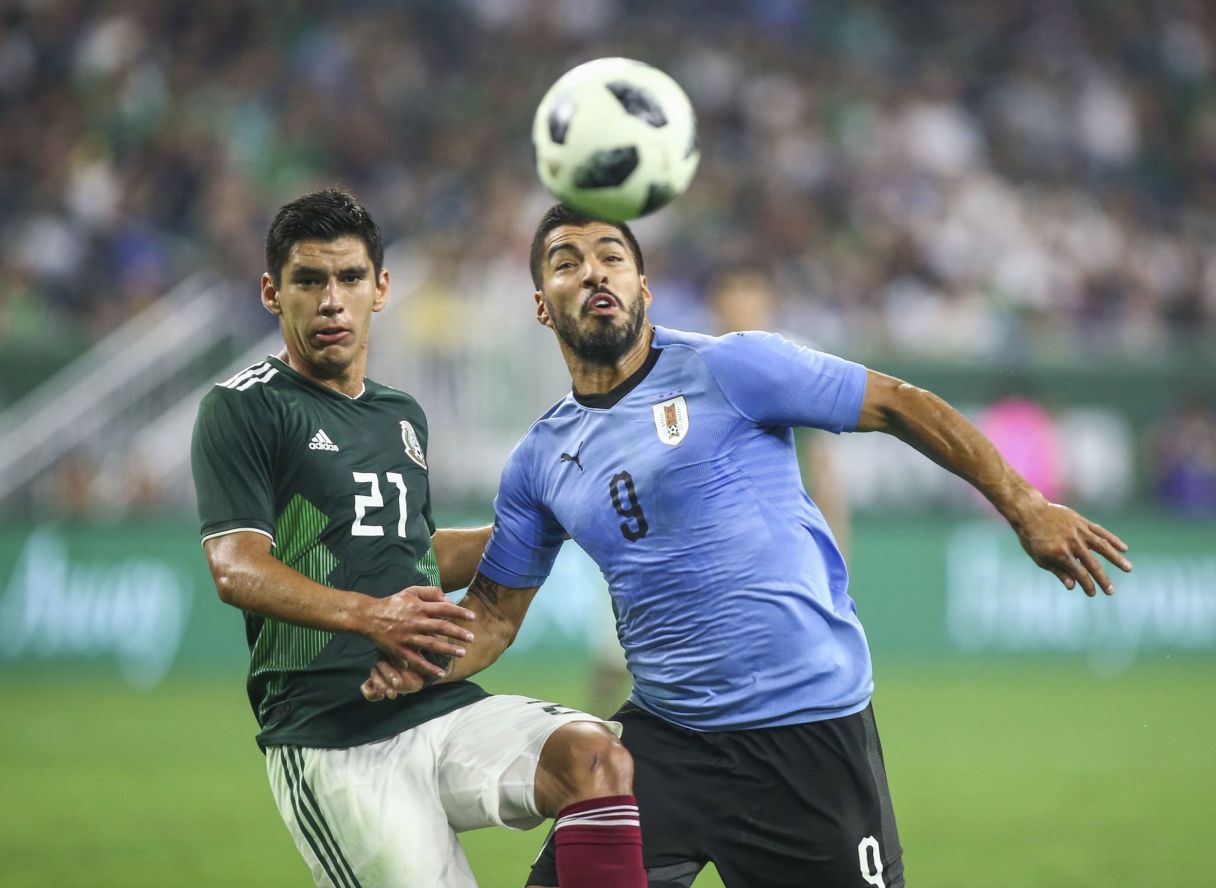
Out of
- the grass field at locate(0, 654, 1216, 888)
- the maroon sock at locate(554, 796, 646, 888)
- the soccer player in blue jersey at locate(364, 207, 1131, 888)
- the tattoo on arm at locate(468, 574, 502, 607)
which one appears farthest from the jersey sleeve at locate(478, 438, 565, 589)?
the grass field at locate(0, 654, 1216, 888)

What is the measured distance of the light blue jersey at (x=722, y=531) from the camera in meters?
4.38

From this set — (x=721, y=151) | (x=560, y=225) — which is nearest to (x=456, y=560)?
(x=560, y=225)

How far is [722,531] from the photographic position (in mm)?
4445

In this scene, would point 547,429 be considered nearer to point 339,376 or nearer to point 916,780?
point 339,376

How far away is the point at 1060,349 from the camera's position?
15.1 m

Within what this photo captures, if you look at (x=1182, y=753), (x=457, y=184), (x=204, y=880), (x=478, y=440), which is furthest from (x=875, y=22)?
(x=204, y=880)

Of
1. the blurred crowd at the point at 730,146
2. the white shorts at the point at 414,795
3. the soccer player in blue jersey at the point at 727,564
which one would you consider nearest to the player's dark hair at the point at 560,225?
the soccer player in blue jersey at the point at 727,564

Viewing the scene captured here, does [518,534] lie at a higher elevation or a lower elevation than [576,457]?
lower

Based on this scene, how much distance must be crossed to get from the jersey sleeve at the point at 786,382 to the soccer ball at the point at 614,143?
477 mm

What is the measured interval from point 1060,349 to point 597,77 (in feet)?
36.8

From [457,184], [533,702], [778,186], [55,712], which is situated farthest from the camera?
[778,186]

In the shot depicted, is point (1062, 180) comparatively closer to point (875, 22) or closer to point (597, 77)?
point (875, 22)

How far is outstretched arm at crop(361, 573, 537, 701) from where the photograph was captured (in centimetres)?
418

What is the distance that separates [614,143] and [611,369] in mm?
624
